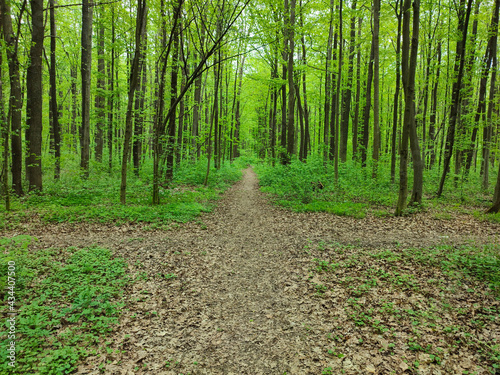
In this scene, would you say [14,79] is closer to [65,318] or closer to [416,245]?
[65,318]

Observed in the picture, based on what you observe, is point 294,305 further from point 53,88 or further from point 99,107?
point 99,107

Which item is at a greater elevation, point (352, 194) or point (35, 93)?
Answer: point (35, 93)

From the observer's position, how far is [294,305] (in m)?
4.47

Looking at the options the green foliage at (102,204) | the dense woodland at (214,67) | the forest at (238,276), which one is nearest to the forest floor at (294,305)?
the forest at (238,276)

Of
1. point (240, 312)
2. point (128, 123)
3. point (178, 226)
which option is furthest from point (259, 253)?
point (128, 123)

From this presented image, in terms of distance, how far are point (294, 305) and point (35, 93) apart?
448 inches

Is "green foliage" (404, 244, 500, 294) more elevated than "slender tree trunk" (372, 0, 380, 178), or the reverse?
"slender tree trunk" (372, 0, 380, 178)

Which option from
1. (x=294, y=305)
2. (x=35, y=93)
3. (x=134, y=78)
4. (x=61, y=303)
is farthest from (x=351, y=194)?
(x=35, y=93)

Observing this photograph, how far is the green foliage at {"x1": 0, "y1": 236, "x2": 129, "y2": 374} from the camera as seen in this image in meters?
3.09

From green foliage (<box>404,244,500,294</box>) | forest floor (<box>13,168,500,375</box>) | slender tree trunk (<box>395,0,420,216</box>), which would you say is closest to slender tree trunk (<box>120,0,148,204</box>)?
Answer: forest floor (<box>13,168,500,375</box>)

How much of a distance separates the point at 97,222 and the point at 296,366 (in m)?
7.38

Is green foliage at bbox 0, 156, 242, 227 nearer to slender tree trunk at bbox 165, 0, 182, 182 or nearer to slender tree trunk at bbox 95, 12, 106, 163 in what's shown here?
slender tree trunk at bbox 165, 0, 182, 182

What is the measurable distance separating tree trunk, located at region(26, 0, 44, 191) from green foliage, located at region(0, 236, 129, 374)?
225 inches

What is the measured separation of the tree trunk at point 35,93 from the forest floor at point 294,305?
4.00 m
